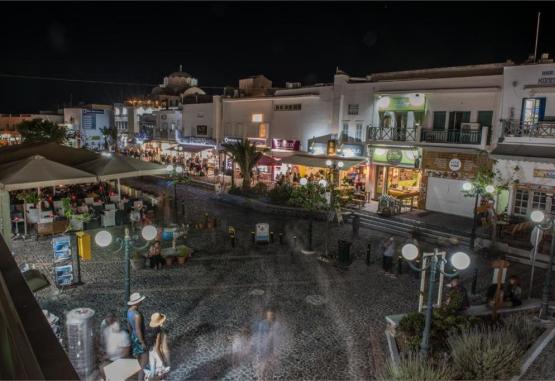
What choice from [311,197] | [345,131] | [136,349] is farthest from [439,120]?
[136,349]

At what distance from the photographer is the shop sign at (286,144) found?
2933 cm

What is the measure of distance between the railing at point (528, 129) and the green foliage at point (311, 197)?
8466 millimetres

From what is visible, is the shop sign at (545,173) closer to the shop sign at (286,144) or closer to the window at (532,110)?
the window at (532,110)

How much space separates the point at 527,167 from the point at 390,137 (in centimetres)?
699

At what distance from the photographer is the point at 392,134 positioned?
23000mm

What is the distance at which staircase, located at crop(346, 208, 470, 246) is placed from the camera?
1739 centimetres

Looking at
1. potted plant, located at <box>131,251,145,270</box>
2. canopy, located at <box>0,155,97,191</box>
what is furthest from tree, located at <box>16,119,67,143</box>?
potted plant, located at <box>131,251,145,270</box>

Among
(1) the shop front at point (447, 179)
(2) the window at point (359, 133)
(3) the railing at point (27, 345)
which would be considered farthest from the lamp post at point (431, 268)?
(2) the window at point (359, 133)

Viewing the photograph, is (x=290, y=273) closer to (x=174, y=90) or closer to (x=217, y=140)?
(x=217, y=140)

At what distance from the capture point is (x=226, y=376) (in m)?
7.77

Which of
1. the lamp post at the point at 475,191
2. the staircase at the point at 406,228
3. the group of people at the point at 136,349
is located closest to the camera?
the group of people at the point at 136,349

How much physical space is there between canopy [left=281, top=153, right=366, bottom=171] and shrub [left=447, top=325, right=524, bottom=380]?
15.3 m

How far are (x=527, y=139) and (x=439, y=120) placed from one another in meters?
A: 4.63

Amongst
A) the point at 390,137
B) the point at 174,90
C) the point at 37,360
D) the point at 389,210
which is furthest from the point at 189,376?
the point at 174,90
